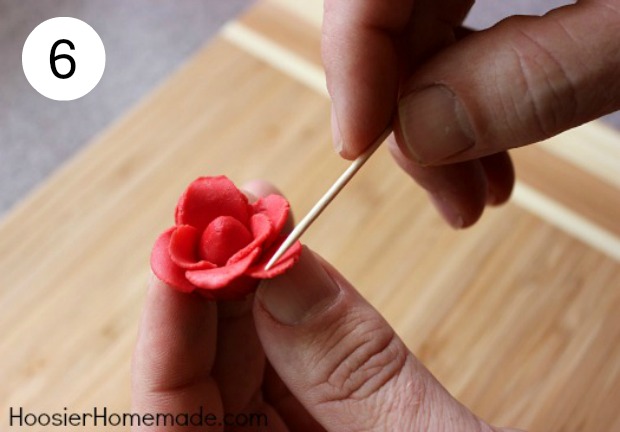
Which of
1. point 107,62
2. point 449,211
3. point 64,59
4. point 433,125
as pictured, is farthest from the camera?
point 107,62

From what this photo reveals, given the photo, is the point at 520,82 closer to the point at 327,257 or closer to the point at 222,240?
the point at 222,240

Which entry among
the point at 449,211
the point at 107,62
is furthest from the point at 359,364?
the point at 107,62

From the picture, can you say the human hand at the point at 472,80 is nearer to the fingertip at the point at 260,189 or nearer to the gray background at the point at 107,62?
the fingertip at the point at 260,189

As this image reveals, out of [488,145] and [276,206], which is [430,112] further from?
[276,206]

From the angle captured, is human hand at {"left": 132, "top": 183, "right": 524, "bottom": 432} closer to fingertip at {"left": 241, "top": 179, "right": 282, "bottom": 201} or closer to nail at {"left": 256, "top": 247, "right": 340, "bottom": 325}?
nail at {"left": 256, "top": 247, "right": 340, "bottom": 325}

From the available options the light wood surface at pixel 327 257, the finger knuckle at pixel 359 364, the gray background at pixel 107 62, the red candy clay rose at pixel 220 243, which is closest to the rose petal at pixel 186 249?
the red candy clay rose at pixel 220 243
